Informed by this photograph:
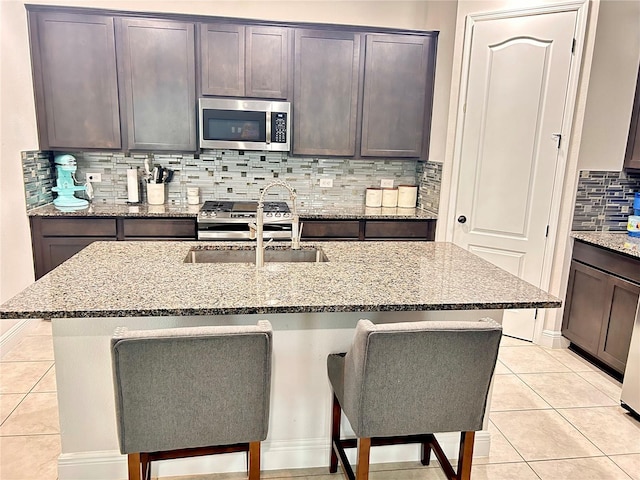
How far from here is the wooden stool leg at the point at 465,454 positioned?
1.80 metres

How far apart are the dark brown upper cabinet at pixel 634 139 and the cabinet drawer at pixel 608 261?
67cm

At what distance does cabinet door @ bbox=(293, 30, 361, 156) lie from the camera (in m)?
3.93

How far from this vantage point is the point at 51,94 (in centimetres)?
372

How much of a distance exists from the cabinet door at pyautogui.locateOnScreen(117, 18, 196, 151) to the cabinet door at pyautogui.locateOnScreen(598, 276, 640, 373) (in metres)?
3.26

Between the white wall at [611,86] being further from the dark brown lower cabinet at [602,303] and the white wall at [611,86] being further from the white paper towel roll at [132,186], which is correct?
the white paper towel roll at [132,186]

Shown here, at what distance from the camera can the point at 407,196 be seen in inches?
174

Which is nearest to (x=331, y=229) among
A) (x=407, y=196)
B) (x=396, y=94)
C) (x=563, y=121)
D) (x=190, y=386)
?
(x=407, y=196)

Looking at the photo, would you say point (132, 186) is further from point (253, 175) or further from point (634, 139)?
point (634, 139)

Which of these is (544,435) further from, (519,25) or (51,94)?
(51,94)

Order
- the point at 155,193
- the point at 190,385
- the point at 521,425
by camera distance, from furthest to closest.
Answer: the point at 155,193
the point at 521,425
the point at 190,385

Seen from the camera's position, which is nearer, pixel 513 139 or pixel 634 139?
pixel 634 139

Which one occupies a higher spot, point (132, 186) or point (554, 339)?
point (132, 186)

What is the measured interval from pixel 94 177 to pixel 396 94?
8.84ft

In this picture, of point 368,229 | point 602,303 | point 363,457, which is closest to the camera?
point 363,457
